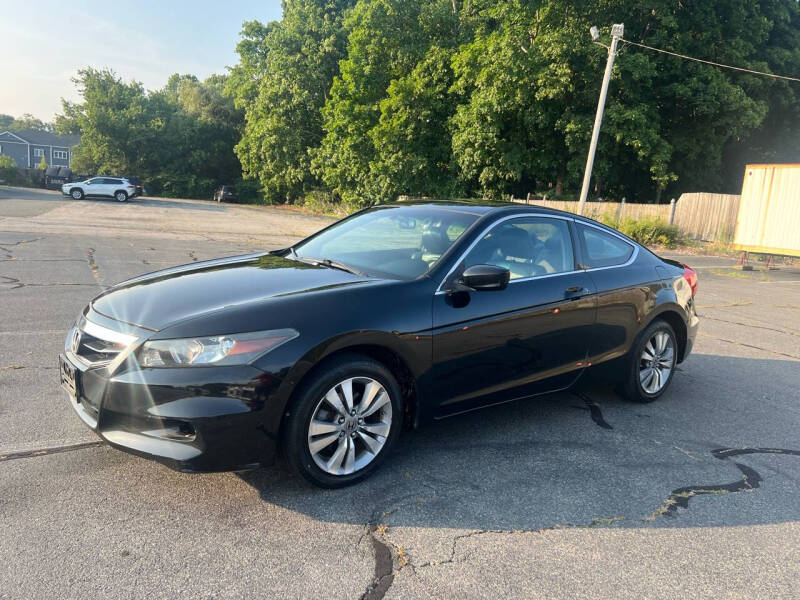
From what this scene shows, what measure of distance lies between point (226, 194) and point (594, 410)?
2099 inches

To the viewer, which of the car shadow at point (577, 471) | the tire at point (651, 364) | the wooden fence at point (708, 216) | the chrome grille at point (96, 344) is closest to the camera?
the chrome grille at point (96, 344)

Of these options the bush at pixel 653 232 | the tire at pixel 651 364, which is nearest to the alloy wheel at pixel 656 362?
the tire at pixel 651 364

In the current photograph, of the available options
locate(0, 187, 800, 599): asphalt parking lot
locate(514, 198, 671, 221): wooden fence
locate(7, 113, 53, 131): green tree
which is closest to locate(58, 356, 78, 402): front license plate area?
locate(0, 187, 800, 599): asphalt parking lot

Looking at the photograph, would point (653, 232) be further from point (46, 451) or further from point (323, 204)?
point (323, 204)

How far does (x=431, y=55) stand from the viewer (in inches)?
1313

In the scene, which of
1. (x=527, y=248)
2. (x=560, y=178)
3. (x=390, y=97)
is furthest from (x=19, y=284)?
(x=390, y=97)

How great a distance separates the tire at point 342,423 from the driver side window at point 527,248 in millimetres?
1069

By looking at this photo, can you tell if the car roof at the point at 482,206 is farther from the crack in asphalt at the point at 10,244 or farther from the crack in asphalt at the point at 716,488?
the crack in asphalt at the point at 10,244

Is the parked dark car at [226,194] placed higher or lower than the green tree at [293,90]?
lower

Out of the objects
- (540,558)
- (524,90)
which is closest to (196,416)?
(540,558)

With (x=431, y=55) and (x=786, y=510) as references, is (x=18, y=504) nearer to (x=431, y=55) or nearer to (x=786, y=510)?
(x=786, y=510)

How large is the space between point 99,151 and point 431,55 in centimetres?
3426

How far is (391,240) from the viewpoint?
4410 mm

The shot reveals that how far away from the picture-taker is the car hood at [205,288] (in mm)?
3240
